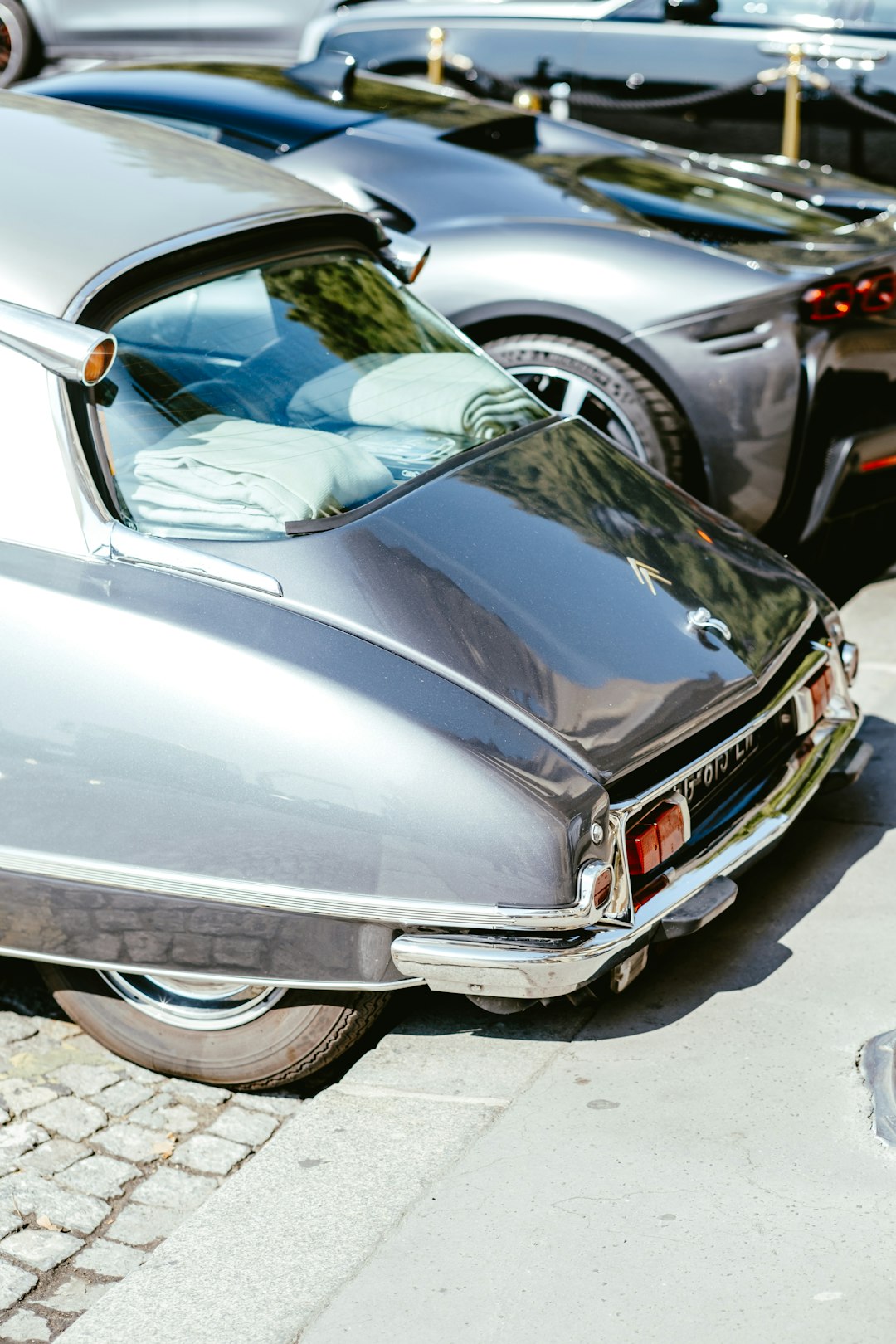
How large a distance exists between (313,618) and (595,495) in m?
1.01

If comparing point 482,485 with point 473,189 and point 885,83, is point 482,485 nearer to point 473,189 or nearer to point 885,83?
point 473,189

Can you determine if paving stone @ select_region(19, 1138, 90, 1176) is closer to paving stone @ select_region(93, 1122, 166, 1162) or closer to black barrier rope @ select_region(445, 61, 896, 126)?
paving stone @ select_region(93, 1122, 166, 1162)

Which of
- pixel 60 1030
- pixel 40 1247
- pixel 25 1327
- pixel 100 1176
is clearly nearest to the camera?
pixel 25 1327

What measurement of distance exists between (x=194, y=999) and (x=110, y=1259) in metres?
0.57

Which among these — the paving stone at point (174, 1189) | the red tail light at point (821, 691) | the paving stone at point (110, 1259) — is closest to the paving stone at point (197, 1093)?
the paving stone at point (174, 1189)

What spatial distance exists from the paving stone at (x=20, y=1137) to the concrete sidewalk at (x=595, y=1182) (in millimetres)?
528

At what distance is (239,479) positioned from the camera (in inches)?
134

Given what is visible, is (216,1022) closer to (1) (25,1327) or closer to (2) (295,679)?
(1) (25,1327)

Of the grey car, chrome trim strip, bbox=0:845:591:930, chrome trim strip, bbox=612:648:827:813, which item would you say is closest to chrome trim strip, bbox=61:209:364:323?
chrome trim strip, bbox=0:845:591:930

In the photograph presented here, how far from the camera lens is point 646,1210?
9.57ft

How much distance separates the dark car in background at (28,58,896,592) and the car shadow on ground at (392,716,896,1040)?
137 centimetres

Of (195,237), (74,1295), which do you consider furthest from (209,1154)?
(195,237)

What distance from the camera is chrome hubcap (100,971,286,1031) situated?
11.1 feet

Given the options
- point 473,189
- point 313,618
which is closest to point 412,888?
point 313,618
